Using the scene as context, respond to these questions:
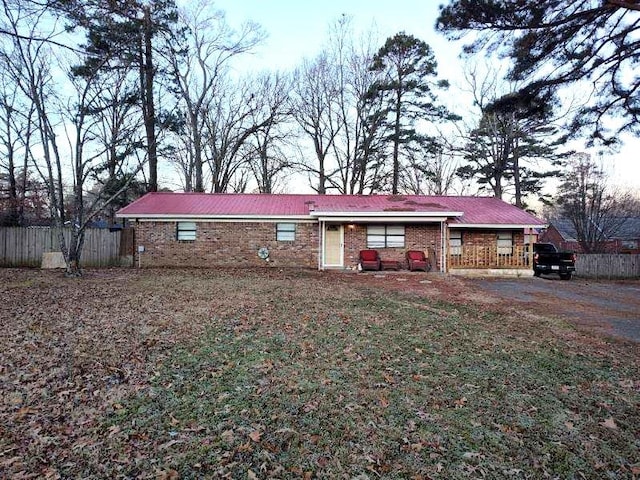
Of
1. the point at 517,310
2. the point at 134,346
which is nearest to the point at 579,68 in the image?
the point at 517,310

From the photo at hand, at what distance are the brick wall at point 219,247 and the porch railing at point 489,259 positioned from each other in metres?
5.92

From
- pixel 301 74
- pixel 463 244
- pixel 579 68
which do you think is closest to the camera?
Answer: pixel 579 68

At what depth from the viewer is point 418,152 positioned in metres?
22.7

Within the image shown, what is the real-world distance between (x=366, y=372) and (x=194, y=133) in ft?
72.7

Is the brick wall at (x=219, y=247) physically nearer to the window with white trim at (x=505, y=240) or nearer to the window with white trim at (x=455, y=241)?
the window with white trim at (x=455, y=241)

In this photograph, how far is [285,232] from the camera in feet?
49.6

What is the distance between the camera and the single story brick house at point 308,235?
48.2 feet

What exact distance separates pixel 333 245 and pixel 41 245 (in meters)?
11.9

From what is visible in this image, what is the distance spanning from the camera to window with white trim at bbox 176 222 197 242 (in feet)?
49.1

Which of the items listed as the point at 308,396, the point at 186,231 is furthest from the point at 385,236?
the point at 308,396

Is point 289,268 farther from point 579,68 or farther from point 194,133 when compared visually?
point 194,133

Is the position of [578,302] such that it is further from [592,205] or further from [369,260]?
[592,205]

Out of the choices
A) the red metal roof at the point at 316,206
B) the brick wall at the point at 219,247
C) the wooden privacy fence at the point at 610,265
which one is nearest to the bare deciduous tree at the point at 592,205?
the wooden privacy fence at the point at 610,265

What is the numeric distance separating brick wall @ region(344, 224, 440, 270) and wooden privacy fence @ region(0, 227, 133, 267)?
9.13 m
